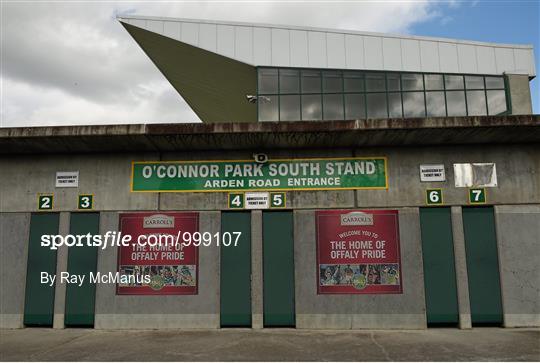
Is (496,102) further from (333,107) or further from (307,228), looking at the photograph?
(307,228)

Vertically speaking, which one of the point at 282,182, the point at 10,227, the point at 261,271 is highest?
the point at 282,182

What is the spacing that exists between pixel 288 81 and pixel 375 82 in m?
4.46

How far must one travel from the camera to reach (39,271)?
32.7ft

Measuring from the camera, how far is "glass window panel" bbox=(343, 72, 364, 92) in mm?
20109

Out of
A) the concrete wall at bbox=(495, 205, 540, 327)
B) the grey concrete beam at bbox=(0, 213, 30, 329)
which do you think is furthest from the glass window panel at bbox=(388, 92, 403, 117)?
the grey concrete beam at bbox=(0, 213, 30, 329)

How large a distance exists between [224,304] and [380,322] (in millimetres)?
3702

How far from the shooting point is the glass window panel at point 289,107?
2000cm

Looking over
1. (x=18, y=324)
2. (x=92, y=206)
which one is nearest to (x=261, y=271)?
(x=92, y=206)

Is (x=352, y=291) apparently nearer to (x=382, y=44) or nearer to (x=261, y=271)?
(x=261, y=271)

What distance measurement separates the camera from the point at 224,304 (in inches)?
373

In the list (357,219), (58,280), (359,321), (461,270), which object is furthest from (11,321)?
(461,270)

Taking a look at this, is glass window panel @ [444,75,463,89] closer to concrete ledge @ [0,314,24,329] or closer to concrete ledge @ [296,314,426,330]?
concrete ledge @ [296,314,426,330]

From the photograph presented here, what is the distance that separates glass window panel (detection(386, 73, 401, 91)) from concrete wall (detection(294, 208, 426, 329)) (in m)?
12.5

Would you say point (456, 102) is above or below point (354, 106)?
above
